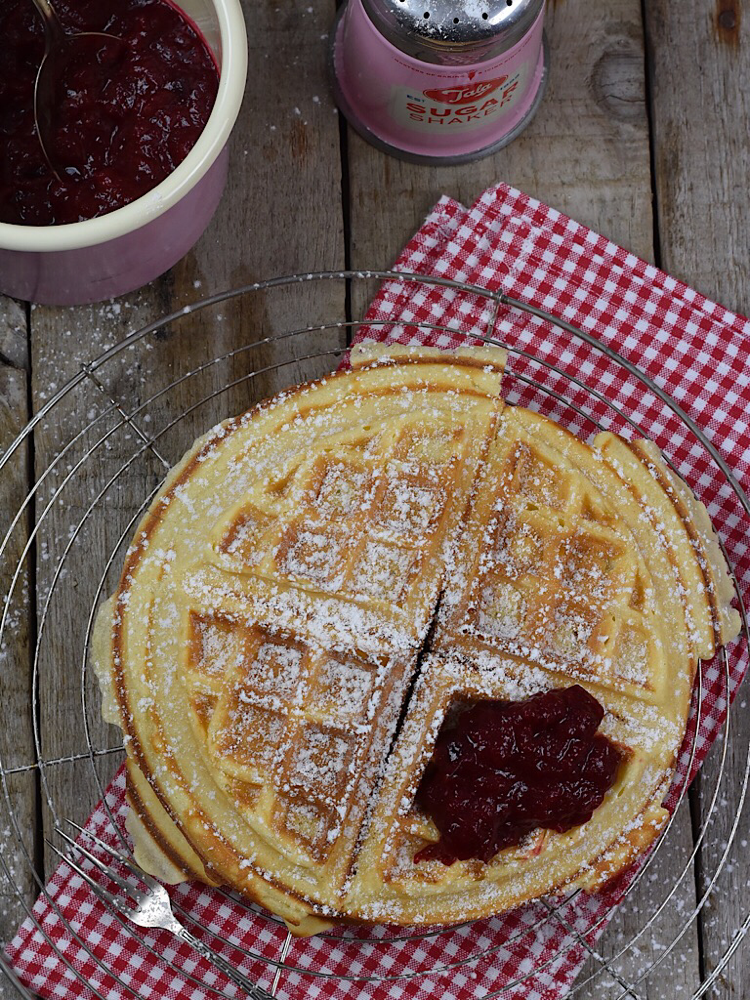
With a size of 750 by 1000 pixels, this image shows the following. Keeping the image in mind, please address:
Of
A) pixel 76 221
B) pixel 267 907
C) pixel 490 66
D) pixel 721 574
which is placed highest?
pixel 490 66

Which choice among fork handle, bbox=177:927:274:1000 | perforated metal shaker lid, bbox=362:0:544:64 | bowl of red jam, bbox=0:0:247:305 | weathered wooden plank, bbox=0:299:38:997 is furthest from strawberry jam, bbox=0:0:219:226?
fork handle, bbox=177:927:274:1000

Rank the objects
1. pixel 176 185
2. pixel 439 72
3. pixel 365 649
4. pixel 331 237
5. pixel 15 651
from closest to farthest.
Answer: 1. pixel 176 185
2. pixel 365 649
3. pixel 439 72
4. pixel 15 651
5. pixel 331 237

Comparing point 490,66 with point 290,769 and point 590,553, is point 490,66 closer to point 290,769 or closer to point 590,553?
point 590,553

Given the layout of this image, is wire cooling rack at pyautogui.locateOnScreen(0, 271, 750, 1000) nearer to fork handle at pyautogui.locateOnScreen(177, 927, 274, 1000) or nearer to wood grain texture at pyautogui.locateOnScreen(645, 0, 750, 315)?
fork handle at pyautogui.locateOnScreen(177, 927, 274, 1000)

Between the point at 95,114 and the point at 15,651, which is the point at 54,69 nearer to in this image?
the point at 95,114

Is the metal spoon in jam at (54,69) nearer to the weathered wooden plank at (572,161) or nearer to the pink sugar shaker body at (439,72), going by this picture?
the pink sugar shaker body at (439,72)

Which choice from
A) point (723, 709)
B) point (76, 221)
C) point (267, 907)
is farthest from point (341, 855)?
point (76, 221)

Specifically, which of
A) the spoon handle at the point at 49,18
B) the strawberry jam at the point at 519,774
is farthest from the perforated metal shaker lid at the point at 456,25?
the strawberry jam at the point at 519,774

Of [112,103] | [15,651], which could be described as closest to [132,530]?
[15,651]
